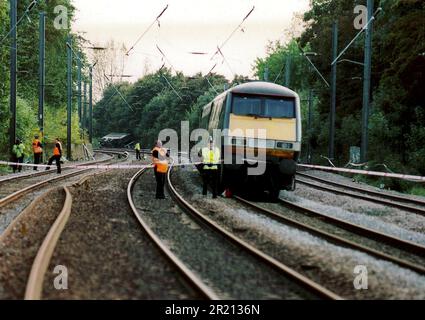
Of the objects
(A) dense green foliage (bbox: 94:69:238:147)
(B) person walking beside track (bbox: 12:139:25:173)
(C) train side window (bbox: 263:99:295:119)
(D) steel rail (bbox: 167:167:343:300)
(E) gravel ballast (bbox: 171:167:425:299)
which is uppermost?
(A) dense green foliage (bbox: 94:69:238:147)

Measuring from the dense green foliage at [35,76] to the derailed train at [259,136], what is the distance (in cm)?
1566

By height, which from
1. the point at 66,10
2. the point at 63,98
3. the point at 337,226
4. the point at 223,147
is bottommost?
the point at 337,226

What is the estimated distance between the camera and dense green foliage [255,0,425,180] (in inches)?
990

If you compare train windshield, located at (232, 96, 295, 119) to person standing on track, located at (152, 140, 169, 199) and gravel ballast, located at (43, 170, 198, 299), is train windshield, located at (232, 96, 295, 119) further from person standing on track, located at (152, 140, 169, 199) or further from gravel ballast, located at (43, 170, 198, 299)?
gravel ballast, located at (43, 170, 198, 299)

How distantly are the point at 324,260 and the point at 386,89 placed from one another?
21.2 meters

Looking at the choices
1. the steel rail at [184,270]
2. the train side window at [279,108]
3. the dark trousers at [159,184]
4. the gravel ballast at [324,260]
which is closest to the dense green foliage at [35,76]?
the dark trousers at [159,184]

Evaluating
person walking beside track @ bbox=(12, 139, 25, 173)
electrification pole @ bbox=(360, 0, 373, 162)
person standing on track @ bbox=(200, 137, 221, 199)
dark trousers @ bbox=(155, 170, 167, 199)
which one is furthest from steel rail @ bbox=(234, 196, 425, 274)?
person walking beside track @ bbox=(12, 139, 25, 173)

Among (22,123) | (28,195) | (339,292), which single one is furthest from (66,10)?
Answer: (339,292)

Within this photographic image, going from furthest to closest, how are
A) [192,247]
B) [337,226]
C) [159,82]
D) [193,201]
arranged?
[159,82]
[193,201]
[337,226]
[192,247]

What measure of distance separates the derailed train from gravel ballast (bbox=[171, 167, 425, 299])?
10.5 ft
